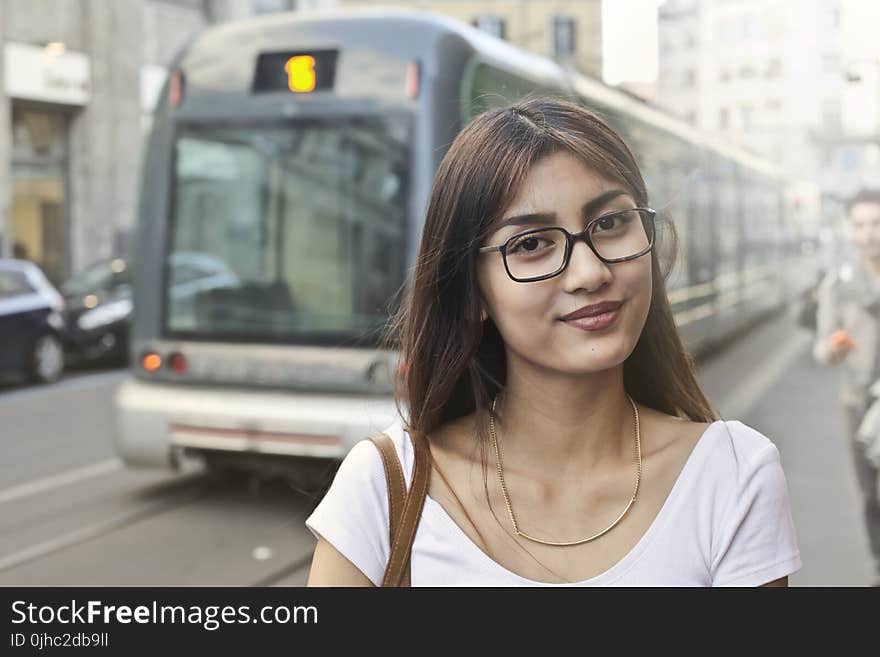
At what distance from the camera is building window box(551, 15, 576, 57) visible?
6.80m

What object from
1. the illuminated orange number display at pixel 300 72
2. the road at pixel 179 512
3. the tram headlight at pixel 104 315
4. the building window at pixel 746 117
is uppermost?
the illuminated orange number display at pixel 300 72

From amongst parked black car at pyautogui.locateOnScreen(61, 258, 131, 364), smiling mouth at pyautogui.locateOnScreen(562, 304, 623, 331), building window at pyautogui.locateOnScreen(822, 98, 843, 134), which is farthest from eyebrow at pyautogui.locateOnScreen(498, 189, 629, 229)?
parked black car at pyautogui.locateOnScreen(61, 258, 131, 364)

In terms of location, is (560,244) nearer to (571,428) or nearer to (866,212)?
(571,428)

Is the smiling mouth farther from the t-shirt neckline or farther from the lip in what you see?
the t-shirt neckline

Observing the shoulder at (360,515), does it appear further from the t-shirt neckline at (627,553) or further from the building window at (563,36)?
the building window at (563,36)

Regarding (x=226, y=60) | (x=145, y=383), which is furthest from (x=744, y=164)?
(x=145, y=383)

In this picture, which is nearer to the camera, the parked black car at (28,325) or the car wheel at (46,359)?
the parked black car at (28,325)

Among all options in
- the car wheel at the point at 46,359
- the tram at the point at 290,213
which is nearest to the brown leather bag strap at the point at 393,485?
the tram at the point at 290,213

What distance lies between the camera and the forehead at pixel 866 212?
4.06m

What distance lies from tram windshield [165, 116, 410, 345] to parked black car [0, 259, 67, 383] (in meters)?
5.58

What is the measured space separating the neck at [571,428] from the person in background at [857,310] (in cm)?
267

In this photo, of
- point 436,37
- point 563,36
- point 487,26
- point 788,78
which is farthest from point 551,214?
point 563,36

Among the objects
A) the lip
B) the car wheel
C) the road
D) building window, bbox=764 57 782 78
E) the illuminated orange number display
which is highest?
the illuminated orange number display
